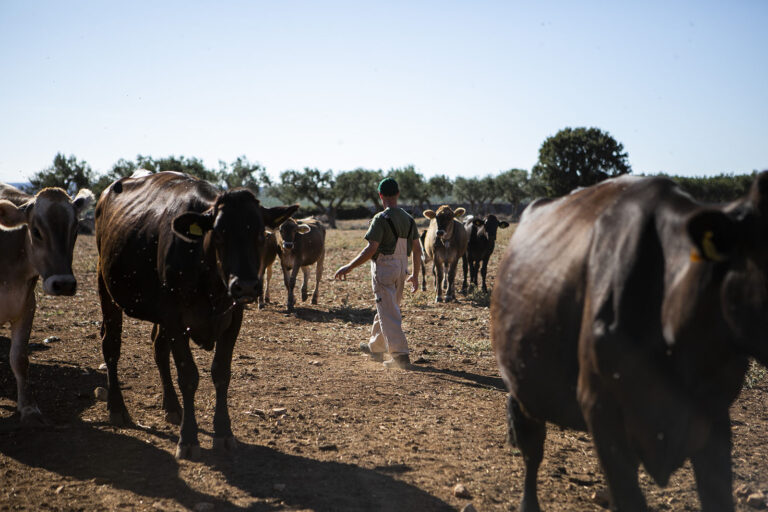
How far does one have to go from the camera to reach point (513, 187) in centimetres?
10375

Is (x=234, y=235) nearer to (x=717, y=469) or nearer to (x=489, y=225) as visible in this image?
(x=717, y=469)

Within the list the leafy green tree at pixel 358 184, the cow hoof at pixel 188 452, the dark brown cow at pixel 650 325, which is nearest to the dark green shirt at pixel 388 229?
the cow hoof at pixel 188 452

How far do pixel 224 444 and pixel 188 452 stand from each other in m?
0.29

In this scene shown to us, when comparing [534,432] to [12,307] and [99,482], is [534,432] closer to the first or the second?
[99,482]

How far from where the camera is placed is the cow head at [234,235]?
4.48 meters

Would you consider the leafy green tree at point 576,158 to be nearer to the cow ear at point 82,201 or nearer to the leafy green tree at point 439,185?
the leafy green tree at point 439,185

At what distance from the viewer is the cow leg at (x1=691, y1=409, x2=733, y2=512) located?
2863 mm

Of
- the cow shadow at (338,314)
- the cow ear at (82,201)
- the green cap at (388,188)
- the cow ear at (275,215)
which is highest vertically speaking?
the green cap at (388,188)

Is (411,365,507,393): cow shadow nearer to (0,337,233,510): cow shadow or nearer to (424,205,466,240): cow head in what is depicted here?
(0,337,233,510): cow shadow

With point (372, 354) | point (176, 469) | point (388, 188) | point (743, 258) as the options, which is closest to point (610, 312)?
point (743, 258)

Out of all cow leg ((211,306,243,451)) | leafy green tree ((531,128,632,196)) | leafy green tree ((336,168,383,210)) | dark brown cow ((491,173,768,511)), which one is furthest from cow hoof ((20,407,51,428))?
Result: leafy green tree ((336,168,383,210))

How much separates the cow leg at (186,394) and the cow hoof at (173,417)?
2.87 ft

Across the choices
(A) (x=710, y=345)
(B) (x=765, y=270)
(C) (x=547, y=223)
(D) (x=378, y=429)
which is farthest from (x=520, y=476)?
(B) (x=765, y=270)

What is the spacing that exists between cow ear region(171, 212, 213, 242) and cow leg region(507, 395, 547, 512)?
251cm
